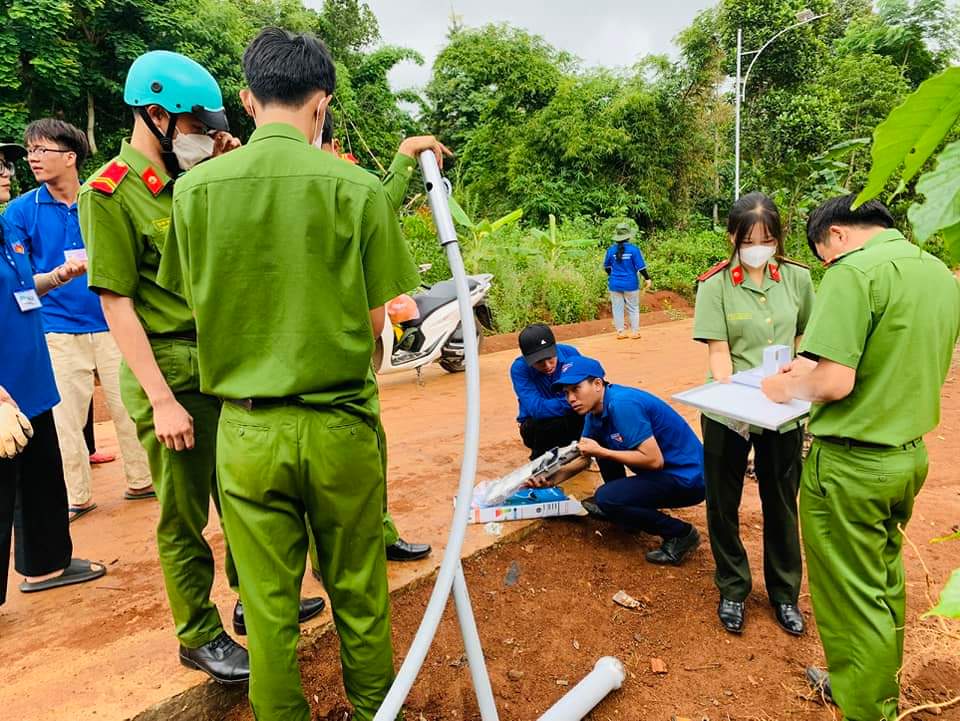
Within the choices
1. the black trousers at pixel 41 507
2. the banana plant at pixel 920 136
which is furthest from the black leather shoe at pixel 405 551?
the banana plant at pixel 920 136

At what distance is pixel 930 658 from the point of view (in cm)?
259

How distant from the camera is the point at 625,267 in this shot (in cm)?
894

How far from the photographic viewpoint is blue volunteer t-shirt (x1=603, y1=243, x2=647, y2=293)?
8.89 metres

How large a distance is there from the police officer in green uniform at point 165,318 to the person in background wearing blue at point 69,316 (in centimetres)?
145

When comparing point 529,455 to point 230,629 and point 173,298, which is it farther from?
point 173,298

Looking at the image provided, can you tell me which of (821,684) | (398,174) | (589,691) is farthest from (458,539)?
(821,684)

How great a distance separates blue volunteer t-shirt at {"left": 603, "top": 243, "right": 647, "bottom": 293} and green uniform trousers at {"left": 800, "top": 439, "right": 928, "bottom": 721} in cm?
702

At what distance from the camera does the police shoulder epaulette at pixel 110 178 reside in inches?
74.2

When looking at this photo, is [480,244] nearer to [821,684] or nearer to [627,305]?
[627,305]

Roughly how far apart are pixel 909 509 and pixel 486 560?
5.82 ft

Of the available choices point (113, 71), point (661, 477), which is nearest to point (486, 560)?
point (661, 477)

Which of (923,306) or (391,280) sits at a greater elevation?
(391,280)

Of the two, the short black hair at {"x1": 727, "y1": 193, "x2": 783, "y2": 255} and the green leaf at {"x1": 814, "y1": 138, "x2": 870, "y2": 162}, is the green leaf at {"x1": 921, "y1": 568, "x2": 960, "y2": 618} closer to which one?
the green leaf at {"x1": 814, "y1": 138, "x2": 870, "y2": 162}

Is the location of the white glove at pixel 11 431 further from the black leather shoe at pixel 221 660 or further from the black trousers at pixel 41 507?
the black leather shoe at pixel 221 660
